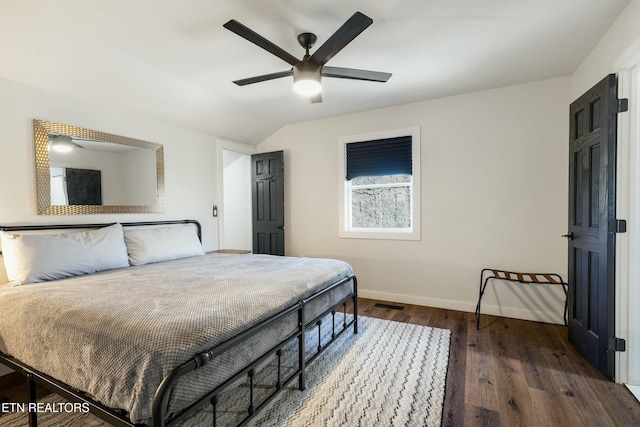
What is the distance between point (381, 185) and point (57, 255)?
3.50 metres

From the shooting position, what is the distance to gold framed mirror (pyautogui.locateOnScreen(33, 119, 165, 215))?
262 cm

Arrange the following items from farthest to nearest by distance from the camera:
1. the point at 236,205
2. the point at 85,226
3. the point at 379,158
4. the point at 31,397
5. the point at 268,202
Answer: the point at 236,205 → the point at 268,202 → the point at 379,158 → the point at 85,226 → the point at 31,397

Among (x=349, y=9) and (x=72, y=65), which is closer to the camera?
(x=349, y=9)

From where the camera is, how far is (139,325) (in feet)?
4.29

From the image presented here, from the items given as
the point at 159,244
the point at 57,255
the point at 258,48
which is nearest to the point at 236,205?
the point at 159,244

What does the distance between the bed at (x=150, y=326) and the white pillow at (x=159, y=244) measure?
271 millimetres

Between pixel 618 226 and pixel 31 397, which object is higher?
pixel 618 226

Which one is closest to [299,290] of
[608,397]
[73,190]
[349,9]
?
[349,9]

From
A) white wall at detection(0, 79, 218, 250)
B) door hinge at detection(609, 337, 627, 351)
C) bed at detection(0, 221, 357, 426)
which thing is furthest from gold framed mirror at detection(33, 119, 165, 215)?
door hinge at detection(609, 337, 627, 351)

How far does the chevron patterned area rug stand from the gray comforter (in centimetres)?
47

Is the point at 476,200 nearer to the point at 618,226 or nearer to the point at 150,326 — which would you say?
the point at 618,226

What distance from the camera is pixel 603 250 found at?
2.18 m

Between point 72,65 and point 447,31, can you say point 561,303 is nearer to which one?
point 447,31

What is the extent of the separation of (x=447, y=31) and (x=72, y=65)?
9.97 feet
